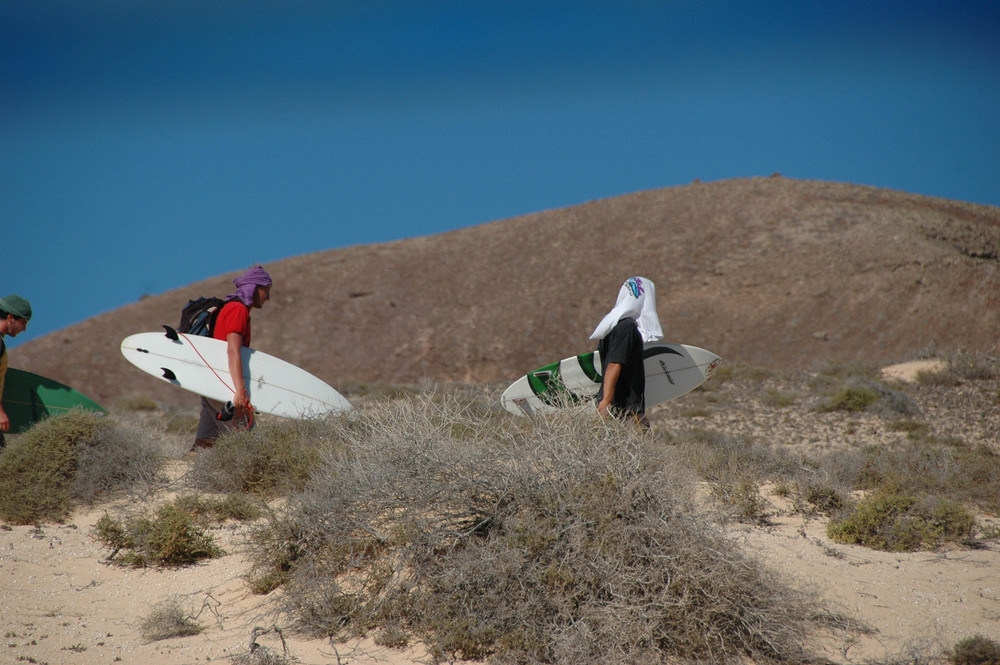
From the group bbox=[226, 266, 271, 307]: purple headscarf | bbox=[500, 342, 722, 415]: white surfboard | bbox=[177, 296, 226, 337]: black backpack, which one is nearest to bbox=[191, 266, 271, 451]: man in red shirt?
bbox=[226, 266, 271, 307]: purple headscarf

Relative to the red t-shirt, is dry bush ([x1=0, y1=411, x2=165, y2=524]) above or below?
below

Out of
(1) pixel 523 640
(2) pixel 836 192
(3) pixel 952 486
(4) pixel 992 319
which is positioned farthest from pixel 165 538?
(2) pixel 836 192

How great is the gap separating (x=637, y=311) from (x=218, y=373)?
12.7 feet

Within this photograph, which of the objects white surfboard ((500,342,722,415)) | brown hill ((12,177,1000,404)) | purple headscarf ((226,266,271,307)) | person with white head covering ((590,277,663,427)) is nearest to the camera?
person with white head covering ((590,277,663,427))

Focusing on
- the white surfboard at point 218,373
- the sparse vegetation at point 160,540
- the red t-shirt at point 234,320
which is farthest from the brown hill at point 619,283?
the sparse vegetation at point 160,540

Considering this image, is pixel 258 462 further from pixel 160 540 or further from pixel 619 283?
pixel 619 283

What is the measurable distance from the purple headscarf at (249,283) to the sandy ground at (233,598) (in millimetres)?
1915

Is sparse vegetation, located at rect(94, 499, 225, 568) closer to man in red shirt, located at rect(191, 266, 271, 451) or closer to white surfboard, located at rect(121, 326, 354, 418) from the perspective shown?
man in red shirt, located at rect(191, 266, 271, 451)

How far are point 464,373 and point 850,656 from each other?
2364 centimetres

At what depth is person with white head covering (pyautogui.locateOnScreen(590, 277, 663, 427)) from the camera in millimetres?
5016

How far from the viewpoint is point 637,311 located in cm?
536

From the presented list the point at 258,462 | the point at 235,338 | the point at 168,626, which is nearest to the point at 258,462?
the point at 258,462

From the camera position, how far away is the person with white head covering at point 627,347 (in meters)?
5.02

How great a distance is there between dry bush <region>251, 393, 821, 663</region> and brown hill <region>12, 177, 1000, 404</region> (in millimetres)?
21074
